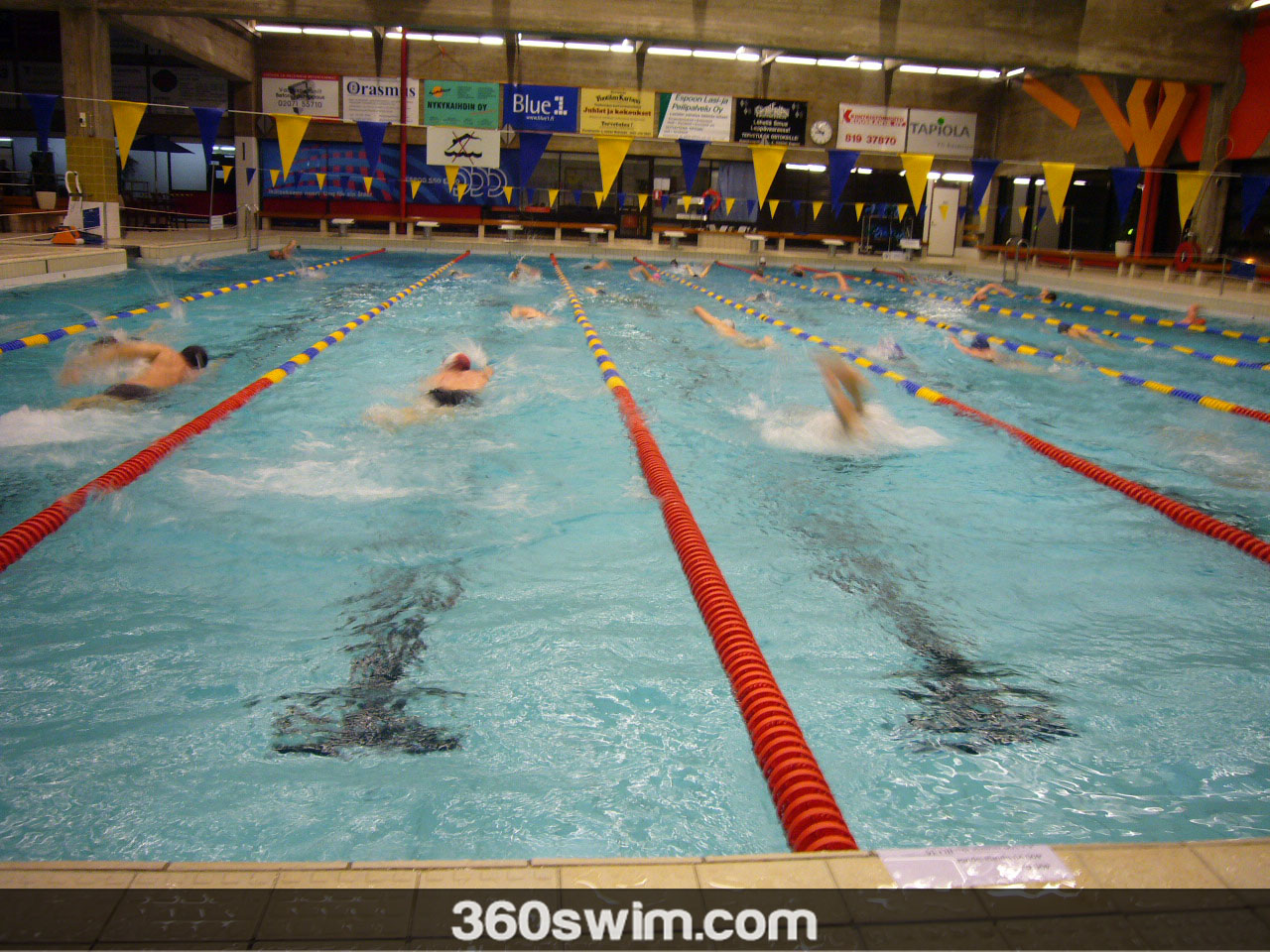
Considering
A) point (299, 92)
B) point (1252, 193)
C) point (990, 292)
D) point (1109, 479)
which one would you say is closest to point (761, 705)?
point (1109, 479)

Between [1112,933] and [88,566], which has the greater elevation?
[1112,933]

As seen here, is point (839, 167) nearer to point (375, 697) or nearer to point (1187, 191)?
point (1187, 191)

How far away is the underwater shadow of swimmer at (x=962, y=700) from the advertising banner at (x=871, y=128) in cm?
2000

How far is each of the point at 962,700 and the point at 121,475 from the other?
3911mm

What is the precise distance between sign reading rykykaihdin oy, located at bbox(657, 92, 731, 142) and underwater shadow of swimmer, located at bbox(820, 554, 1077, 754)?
62.7ft

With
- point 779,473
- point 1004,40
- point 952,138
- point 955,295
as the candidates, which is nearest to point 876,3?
point 1004,40

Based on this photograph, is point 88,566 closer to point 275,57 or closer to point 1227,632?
point 1227,632

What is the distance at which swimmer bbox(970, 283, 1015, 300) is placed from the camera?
48.5 feet

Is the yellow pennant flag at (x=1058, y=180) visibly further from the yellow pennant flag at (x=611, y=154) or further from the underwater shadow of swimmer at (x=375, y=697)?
the underwater shadow of swimmer at (x=375, y=697)

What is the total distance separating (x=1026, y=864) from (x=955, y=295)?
618 inches

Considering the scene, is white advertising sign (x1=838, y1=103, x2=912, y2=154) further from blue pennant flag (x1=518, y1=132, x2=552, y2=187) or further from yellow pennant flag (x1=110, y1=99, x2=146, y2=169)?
yellow pennant flag (x1=110, y1=99, x2=146, y2=169)

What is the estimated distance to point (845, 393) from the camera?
5961mm

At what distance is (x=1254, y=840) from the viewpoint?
1.51 meters

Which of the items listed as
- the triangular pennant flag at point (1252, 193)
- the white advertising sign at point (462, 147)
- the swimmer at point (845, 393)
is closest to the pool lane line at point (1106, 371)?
the swimmer at point (845, 393)
